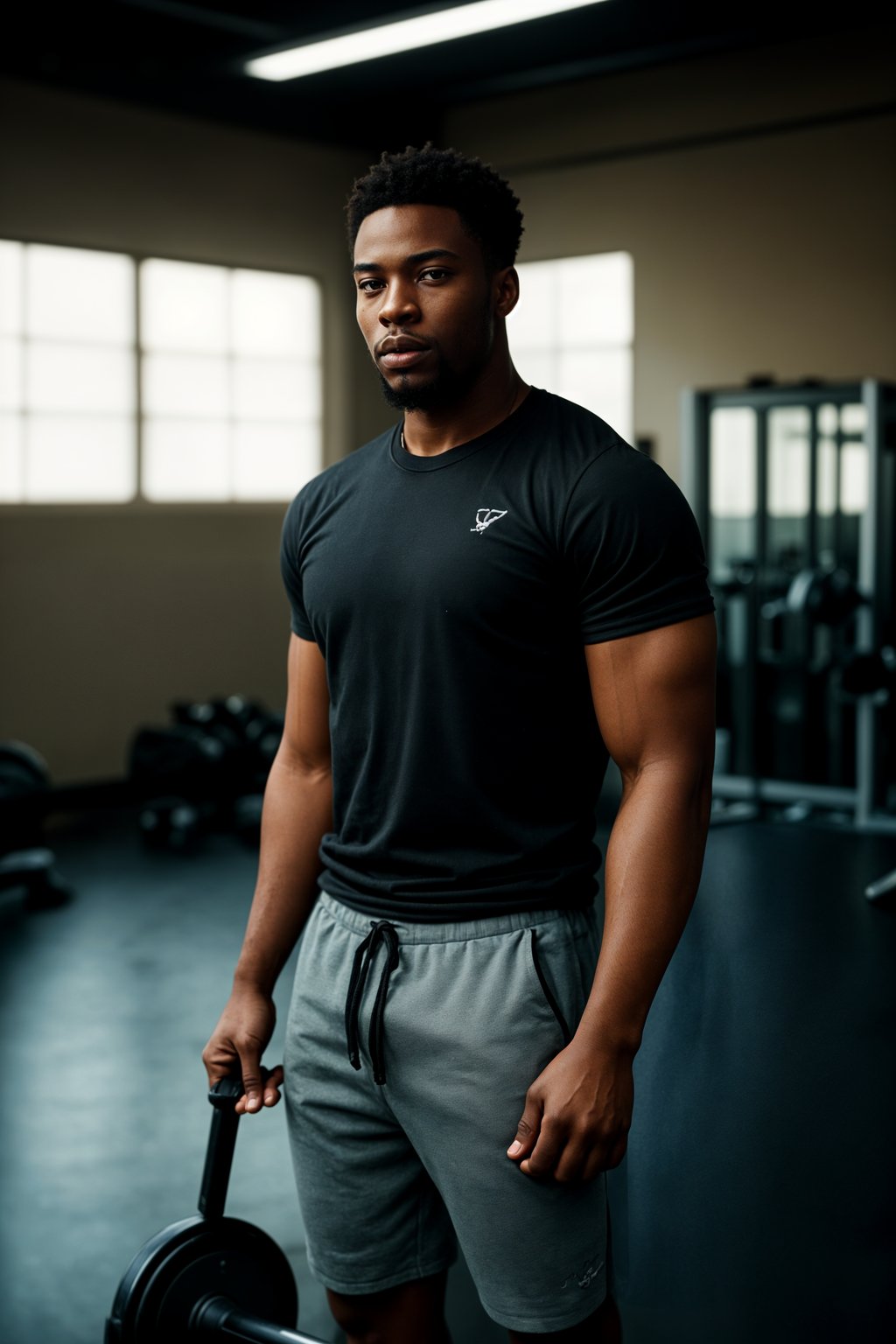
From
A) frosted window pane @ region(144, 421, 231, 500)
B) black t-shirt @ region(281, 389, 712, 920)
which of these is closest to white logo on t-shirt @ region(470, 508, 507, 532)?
black t-shirt @ region(281, 389, 712, 920)

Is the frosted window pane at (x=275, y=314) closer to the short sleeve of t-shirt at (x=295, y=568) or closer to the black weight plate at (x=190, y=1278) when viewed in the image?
the short sleeve of t-shirt at (x=295, y=568)

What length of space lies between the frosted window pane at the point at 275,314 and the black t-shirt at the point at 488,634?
4762 millimetres

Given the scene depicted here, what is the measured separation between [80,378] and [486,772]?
448cm

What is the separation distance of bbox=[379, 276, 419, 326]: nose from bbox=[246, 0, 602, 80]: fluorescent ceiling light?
345 cm

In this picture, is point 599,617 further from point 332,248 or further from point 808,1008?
point 332,248

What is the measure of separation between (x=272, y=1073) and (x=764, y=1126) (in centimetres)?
40

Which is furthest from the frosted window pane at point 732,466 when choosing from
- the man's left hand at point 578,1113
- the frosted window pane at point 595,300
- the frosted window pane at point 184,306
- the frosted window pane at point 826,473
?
the man's left hand at point 578,1113

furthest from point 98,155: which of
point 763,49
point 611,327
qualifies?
point 763,49

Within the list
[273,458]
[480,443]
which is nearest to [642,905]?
[480,443]

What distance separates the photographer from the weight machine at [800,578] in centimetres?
417

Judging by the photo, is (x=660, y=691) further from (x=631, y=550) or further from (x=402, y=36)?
(x=402, y=36)

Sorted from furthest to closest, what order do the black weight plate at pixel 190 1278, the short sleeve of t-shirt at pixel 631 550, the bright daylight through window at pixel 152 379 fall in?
the bright daylight through window at pixel 152 379 → the black weight plate at pixel 190 1278 → the short sleeve of t-shirt at pixel 631 550

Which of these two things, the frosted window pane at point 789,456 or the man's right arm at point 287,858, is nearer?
the man's right arm at point 287,858

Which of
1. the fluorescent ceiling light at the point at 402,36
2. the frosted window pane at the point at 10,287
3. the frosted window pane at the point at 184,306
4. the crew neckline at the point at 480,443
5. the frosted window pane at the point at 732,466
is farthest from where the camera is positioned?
the frosted window pane at the point at 184,306
